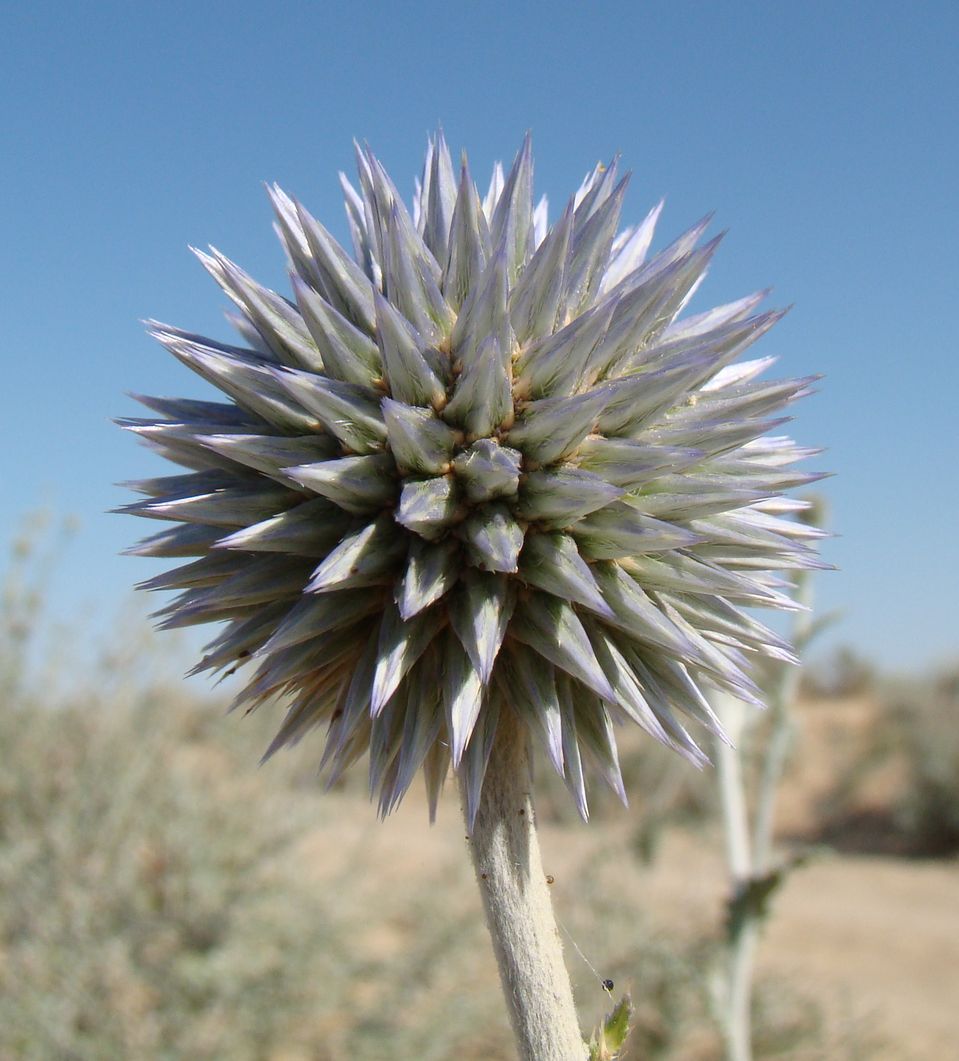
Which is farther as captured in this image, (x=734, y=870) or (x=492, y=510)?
(x=734, y=870)

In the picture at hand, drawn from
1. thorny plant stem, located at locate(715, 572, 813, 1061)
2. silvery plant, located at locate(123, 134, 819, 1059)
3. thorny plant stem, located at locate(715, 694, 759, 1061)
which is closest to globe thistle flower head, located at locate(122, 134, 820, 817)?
silvery plant, located at locate(123, 134, 819, 1059)

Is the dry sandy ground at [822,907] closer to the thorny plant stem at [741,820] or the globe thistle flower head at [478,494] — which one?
the thorny plant stem at [741,820]

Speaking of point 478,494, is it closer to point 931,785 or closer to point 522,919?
point 522,919

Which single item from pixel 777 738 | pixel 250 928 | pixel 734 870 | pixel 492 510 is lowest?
pixel 250 928

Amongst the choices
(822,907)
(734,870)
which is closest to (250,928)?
(734,870)

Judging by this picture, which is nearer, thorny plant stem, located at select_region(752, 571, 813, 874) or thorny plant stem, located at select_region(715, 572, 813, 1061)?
thorny plant stem, located at select_region(715, 572, 813, 1061)

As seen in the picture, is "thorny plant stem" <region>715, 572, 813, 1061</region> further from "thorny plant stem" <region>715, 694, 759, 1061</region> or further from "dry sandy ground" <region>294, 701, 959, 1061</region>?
"dry sandy ground" <region>294, 701, 959, 1061</region>

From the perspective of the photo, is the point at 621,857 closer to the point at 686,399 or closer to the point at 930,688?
the point at 686,399
